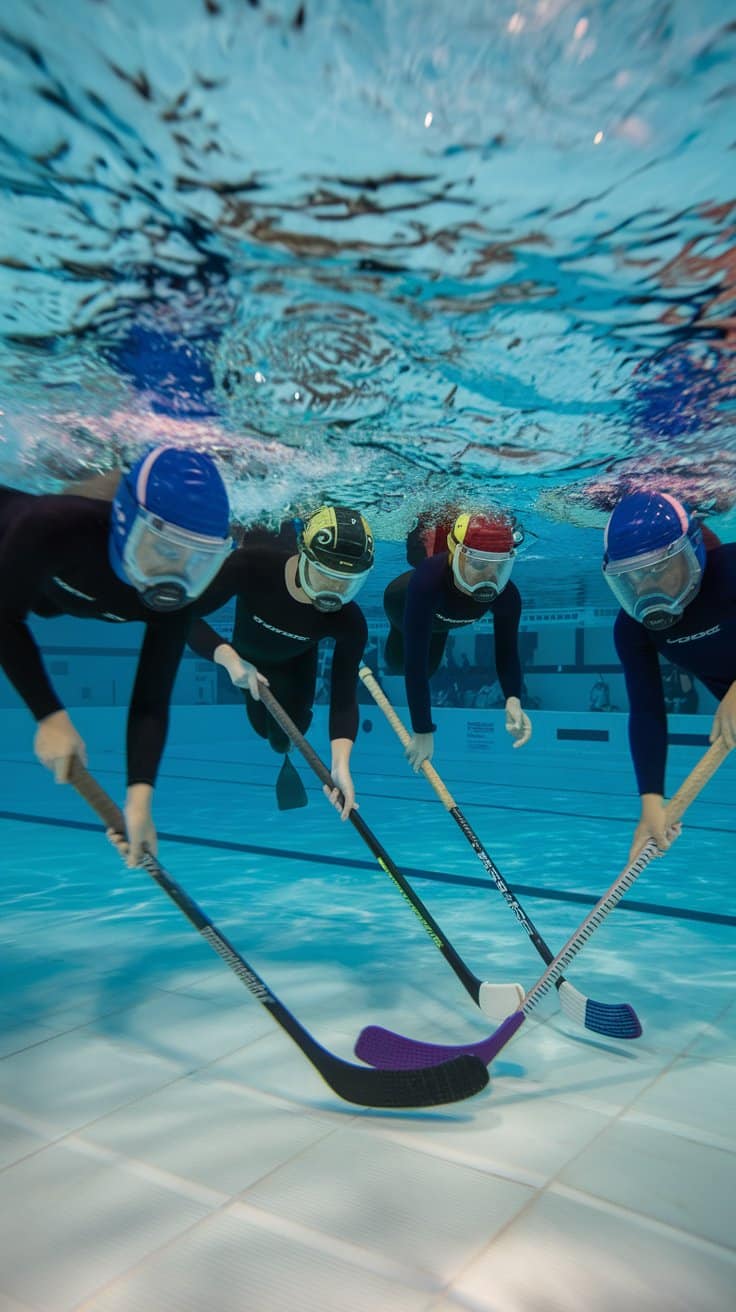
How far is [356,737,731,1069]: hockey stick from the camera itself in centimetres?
400

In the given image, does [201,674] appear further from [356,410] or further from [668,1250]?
[668,1250]

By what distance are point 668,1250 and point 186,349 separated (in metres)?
5.88

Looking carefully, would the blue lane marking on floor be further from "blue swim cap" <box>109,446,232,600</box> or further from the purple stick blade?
"blue swim cap" <box>109,446,232,600</box>

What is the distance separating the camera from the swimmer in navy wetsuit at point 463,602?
6.26 m

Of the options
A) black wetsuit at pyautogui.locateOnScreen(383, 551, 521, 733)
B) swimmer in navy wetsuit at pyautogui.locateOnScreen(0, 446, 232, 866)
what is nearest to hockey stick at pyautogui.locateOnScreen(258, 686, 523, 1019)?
black wetsuit at pyautogui.locateOnScreen(383, 551, 521, 733)

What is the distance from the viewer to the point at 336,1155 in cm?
333

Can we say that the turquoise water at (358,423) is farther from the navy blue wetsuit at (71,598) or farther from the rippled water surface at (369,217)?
the navy blue wetsuit at (71,598)

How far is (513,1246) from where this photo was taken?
2727 millimetres

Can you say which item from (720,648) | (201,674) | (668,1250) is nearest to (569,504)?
(720,648)

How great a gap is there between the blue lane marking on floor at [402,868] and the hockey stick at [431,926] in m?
2.92

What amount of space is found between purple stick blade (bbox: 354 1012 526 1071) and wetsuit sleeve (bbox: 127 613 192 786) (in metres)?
1.83

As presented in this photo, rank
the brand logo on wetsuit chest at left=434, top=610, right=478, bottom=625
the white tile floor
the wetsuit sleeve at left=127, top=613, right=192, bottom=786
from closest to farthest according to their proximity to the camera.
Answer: the white tile floor
the wetsuit sleeve at left=127, top=613, right=192, bottom=786
the brand logo on wetsuit chest at left=434, top=610, right=478, bottom=625

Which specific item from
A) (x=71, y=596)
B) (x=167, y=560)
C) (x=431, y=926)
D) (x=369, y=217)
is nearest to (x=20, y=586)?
(x=167, y=560)

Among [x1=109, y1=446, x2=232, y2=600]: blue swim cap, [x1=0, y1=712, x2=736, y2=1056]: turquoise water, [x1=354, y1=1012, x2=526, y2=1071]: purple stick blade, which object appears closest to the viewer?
[x1=109, y1=446, x2=232, y2=600]: blue swim cap
